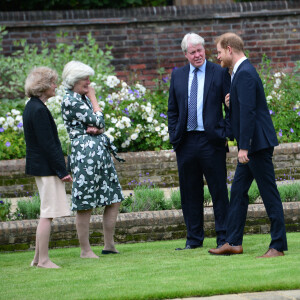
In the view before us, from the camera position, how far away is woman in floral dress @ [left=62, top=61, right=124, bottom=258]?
609 centimetres

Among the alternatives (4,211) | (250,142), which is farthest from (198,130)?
(4,211)

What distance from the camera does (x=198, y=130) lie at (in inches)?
248

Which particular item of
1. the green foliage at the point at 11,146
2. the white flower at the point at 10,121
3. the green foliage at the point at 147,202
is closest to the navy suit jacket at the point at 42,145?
the green foliage at the point at 147,202

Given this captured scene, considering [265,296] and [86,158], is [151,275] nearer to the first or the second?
[265,296]

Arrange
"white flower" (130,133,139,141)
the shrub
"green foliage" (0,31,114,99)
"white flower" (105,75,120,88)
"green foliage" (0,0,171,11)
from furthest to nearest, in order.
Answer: "green foliage" (0,0,171,11) → "green foliage" (0,31,114,99) → "white flower" (105,75,120,88) → "white flower" (130,133,139,141) → the shrub

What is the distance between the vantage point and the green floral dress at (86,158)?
6.09m

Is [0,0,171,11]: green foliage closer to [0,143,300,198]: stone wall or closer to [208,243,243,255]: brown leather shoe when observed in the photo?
[0,143,300,198]: stone wall

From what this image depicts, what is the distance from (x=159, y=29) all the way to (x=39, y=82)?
7.11 metres

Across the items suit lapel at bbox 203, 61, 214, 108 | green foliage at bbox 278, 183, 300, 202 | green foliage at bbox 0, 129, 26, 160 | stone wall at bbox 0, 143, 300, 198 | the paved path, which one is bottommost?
the paved path

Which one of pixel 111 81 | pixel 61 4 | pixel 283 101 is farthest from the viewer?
pixel 61 4

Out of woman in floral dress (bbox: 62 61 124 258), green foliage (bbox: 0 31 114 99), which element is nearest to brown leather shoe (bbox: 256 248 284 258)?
woman in floral dress (bbox: 62 61 124 258)

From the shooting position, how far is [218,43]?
5.92 meters

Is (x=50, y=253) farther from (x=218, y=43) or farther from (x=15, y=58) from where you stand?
(x=15, y=58)

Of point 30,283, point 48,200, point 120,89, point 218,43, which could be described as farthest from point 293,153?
point 30,283
